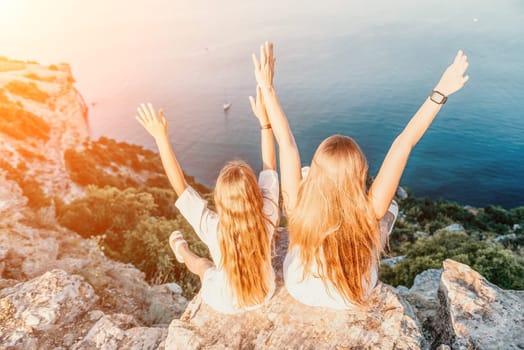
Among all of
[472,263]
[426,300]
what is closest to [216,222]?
[426,300]

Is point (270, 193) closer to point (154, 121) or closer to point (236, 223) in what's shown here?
point (236, 223)

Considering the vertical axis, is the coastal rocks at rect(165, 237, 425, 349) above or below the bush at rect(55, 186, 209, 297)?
above

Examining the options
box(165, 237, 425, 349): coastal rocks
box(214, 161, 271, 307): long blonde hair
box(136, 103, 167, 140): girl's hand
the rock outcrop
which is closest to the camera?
box(214, 161, 271, 307): long blonde hair

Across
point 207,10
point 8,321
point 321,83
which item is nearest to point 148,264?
point 8,321

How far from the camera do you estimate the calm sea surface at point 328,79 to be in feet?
150

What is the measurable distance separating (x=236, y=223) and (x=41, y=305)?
318cm

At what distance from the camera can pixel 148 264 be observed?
7.93 m

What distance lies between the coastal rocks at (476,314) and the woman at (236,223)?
7.02ft

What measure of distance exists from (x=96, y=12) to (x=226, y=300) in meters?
166

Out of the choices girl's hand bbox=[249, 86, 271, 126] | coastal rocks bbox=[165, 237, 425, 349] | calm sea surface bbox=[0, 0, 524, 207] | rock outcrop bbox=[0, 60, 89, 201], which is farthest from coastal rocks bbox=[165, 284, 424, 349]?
calm sea surface bbox=[0, 0, 524, 207]

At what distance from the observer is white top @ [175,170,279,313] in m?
3.28

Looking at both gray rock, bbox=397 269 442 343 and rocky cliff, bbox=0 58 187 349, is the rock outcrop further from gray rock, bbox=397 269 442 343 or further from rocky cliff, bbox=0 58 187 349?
gray rock, bbox=397 269 442 343

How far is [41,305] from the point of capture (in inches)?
168

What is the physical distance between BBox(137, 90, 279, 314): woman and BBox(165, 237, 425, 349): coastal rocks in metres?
0.17
